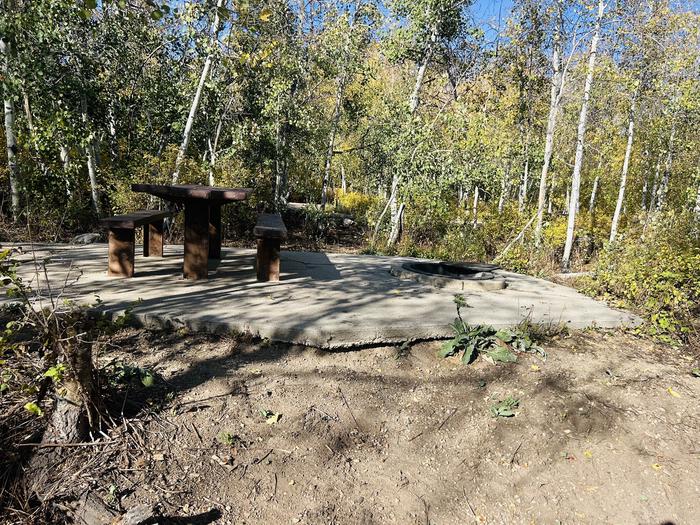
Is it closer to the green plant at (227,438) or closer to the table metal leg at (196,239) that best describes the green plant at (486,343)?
the green plant at (227,438)

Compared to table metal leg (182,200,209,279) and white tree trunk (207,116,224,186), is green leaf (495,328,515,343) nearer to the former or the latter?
table metal leg (182,200,209,279)

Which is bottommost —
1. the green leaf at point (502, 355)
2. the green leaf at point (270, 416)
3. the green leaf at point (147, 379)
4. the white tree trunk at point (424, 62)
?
the green leaf at point (270, 416)

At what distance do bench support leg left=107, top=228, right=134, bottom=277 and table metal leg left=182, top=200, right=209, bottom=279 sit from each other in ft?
1.84

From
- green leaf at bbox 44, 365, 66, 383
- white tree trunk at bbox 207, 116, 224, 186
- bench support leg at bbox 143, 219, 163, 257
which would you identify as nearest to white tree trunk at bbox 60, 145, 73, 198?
white tree trunk at bbox 207, 116, 224, 186

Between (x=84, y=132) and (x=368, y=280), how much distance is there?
6.67 m

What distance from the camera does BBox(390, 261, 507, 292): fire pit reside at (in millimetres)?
5293

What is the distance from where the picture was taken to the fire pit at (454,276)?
529 centimetres

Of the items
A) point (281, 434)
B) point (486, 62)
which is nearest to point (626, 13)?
point (486, 62)

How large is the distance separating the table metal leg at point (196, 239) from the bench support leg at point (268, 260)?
0.57m

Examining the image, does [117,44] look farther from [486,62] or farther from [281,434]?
[281,434]

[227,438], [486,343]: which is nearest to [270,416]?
[227,438]

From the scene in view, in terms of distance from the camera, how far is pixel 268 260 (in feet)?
16.2

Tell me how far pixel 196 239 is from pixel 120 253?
0.80 m

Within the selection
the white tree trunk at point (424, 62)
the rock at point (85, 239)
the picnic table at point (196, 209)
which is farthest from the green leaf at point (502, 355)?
the white tree trunk at point (424, 62)
